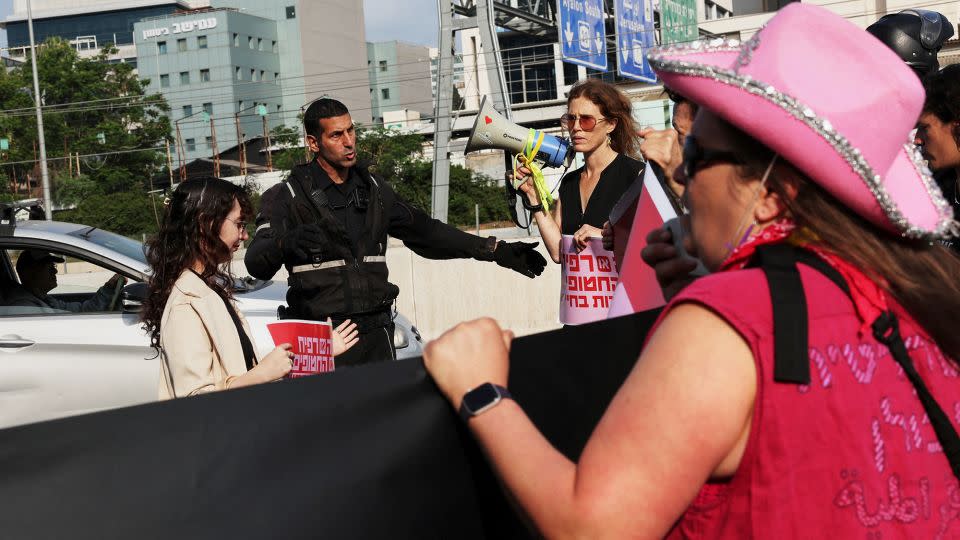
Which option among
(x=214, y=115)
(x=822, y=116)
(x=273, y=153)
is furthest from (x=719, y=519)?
(x=214, y=115)

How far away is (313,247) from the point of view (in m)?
5.38

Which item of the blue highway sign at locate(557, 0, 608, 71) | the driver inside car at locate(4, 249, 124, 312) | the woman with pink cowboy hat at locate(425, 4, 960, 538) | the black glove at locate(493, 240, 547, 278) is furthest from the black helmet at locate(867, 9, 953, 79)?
the blue highway sign at locate(557, 0, 608, 71)

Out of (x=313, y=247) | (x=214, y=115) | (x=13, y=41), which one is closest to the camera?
(x=313, y=247)

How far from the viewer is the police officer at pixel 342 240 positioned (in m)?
5.55

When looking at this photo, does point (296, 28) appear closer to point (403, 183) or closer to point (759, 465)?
point (403, 183)

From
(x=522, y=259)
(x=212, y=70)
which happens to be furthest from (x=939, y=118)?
(x=212, y=70)

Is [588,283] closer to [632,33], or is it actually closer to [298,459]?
[298,459]

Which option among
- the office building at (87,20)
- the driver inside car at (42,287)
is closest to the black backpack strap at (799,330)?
the driver inside car at (42,287)

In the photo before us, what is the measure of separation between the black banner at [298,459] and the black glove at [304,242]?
11.4 feet

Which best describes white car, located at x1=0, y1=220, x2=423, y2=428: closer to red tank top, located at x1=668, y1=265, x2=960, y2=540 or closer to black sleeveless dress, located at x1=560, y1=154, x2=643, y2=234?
black sleeveless dress, located at x1=560, y1=154, x2=643, y2=234

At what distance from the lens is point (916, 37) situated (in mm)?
5141

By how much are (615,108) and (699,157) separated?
176 inches

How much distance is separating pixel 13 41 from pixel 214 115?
4164cm

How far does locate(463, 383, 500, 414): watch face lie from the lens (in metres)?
1.66
